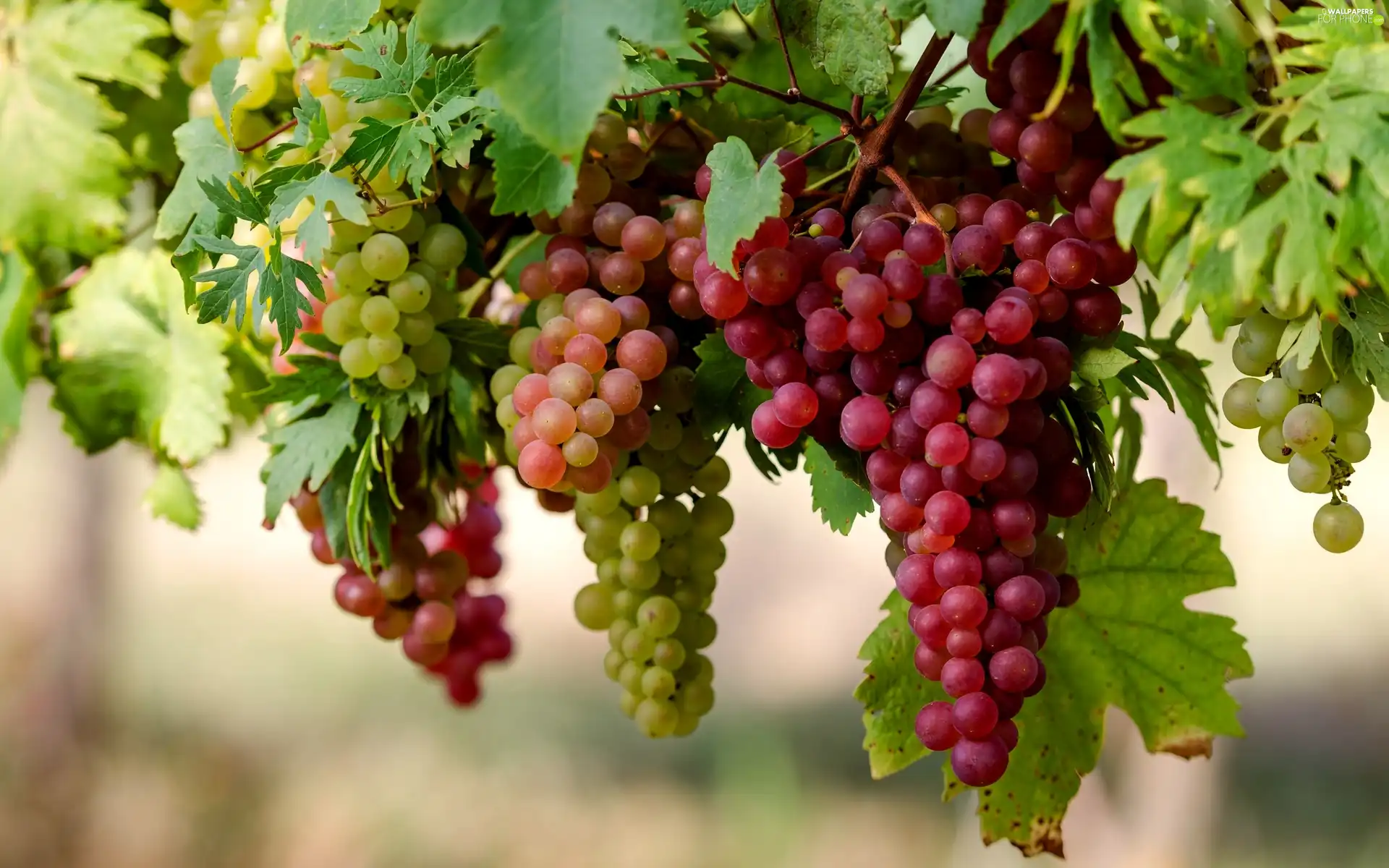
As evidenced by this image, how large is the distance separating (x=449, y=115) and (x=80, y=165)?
0.34 m

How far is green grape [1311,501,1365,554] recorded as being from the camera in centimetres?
45

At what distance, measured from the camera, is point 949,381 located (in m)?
0.42

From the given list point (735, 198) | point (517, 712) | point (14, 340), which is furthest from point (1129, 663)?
point (517, 712)

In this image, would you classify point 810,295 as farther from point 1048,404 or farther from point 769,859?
point 769,859

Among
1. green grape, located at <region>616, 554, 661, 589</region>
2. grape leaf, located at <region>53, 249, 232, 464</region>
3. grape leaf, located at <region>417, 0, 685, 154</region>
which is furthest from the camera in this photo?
grape leaf, located at <region>53, 249, 232, 464</region>

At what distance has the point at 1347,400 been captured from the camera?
0.44m

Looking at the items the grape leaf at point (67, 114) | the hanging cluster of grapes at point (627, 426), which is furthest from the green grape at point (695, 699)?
the grape leaf at point (67, 114)

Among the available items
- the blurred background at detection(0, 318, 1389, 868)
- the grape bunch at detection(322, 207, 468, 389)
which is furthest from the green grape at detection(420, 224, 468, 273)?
the blurred background at detection(0, 318, 1389, 868)

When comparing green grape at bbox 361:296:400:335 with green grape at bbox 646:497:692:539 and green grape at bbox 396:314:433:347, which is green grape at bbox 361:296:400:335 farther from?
green grape at bbox 646:497:692:539

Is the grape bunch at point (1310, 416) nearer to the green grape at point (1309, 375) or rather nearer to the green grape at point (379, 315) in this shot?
the green grape at point (1309, 375)

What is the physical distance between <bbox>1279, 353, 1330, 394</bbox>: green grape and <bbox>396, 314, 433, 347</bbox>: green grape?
0.39 meters

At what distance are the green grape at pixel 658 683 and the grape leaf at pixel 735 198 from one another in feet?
0.83

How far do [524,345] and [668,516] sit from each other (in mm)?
115

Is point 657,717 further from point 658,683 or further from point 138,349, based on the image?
point 138,349
